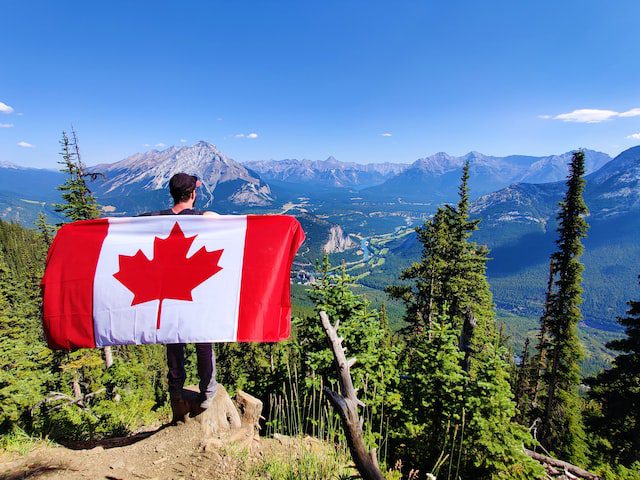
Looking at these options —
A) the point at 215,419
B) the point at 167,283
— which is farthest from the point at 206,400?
the point at 167,283

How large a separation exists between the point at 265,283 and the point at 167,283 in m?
1.57

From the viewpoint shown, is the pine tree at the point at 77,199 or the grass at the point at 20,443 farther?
the pine tree at the point at 77,199

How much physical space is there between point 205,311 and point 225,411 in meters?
2.41

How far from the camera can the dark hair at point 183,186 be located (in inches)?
207

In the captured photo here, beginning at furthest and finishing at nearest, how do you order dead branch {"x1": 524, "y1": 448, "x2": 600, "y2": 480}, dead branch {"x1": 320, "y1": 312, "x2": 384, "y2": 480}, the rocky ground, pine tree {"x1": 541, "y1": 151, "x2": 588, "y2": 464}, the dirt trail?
pine tree {"x1": 541, "y1": 151, "x2": 588, "y2": 464} → dead branch {"x1": 524, "y1": 448, "x2": 600, "y2": 480} → the dirt trail → the rocky ground → dead branch {"x1": 320, "y1": 312, "x2": 384, "y2": 480}

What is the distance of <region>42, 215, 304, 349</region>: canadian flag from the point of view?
5164mm

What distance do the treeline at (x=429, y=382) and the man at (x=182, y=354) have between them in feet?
4.59

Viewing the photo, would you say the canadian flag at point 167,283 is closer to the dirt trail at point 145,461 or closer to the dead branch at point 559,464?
the dirt trail at point 145,461

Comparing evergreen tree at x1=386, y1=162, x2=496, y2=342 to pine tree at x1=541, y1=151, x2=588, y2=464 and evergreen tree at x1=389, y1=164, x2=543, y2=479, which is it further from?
evergreen tree at x1=389, y1=164, x2=543, y2=479

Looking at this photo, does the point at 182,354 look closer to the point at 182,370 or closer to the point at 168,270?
the point at 182,370

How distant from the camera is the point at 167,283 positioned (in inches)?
208

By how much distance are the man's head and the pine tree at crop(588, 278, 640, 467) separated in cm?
2058

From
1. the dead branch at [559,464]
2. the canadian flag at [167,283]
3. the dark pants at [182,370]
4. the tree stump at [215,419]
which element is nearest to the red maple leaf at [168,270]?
the canadian flag at [167,283]

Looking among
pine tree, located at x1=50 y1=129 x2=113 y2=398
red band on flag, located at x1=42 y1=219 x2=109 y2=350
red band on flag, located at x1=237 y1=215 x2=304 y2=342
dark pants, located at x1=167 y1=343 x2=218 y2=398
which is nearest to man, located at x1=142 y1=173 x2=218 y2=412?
dark pants, located at x1=167 y1=343 x2=218 y2=398
